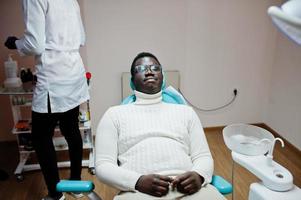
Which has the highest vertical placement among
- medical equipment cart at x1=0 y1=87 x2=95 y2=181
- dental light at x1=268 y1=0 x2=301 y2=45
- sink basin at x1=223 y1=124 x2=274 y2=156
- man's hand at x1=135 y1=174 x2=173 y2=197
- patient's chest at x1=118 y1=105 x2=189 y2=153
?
dental light at x1=268 y1=0 x2=301 y2=45

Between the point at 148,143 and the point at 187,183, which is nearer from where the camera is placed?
the point at 187,183

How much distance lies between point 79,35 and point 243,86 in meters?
1.81

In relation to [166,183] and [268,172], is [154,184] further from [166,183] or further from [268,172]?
[268,172]

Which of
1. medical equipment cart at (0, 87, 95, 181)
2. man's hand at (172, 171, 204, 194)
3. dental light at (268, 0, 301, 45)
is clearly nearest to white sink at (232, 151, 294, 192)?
man's hand at (172, 171, 204, 194)

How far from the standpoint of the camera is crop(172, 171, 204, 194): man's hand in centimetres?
119

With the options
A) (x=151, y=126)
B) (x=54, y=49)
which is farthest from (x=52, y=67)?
(x=151, y=126)

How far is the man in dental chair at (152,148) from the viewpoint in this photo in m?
1.21

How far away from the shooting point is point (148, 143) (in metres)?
1.35

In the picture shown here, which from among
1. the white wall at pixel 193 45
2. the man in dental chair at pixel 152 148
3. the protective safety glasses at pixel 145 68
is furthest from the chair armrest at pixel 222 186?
the white wall at pixel 193 45

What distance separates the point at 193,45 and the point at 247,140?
1.41 meters

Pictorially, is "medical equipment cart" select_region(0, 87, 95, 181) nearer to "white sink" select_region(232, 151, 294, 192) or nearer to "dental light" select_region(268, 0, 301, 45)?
"white sink" select_region(232, 151, 294, 192)

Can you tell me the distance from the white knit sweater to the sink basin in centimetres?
15

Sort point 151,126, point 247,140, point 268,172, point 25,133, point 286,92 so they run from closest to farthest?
point 268,172
point 151,126
point 247,140
point 25,133
point 286,92

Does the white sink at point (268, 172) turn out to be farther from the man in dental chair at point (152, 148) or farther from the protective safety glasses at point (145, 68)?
the protective safety glasses at point (145, 68)
